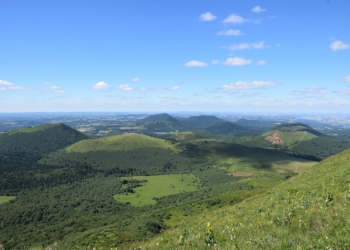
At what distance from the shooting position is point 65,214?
7461 inches

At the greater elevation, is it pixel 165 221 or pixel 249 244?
pixel 249 244

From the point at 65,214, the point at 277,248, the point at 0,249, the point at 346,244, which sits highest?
the point at 346,244

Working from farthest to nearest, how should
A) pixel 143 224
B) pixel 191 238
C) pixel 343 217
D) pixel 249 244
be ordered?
pixel 143 224 < pixel 191 238 < pixel 343 217 < pixel 249 244

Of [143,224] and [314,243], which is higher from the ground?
[314,243]

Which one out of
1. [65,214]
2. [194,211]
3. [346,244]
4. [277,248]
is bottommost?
[65,214]

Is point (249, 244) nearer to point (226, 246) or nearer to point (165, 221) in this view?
point (226, 246)

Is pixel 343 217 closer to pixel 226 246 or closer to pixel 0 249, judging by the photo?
pixel 226 246

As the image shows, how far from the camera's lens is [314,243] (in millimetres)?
9953

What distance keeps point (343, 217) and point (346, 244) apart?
447 cm

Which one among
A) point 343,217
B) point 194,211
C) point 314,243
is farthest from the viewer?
point 194,211

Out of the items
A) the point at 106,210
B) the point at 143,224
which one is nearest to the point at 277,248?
the point at 143,224

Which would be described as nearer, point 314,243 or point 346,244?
point 346,244

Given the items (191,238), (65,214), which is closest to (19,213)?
(65,214)

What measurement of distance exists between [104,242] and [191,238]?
243ft
